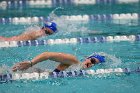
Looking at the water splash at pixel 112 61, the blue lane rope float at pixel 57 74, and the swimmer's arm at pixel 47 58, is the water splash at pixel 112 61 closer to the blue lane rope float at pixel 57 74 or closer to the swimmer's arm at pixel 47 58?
the blue lane rope float at pixel 57 74

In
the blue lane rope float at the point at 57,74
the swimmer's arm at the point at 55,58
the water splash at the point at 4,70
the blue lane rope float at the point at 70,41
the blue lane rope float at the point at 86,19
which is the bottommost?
the blue lane rope float at the point at 57,74

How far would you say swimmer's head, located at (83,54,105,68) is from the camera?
4855 mm

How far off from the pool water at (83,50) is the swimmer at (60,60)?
0.13 meters

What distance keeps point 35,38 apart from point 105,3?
333 cm

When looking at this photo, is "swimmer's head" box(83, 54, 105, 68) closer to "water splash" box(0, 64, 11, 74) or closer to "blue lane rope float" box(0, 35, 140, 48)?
"water splash" box(0, 64, 11, 74)

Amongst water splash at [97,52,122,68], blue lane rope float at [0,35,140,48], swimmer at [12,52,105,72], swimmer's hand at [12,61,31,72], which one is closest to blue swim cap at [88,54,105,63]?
swimmer at [12,52,105,72]

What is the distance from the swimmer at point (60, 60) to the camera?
432 cm

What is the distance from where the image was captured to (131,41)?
6.30 m

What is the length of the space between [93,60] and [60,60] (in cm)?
56

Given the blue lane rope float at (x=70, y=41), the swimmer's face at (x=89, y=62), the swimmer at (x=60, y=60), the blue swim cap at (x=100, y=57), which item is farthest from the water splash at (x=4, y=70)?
the blue lane rope float at (x=70, y=41)

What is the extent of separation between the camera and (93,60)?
4.93 m

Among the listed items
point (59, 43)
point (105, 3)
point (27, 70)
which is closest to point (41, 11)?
point (105, 3)

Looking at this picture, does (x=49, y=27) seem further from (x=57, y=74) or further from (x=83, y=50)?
(x=57, y=74)

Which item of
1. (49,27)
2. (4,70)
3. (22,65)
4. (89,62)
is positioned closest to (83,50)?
(49,27)
